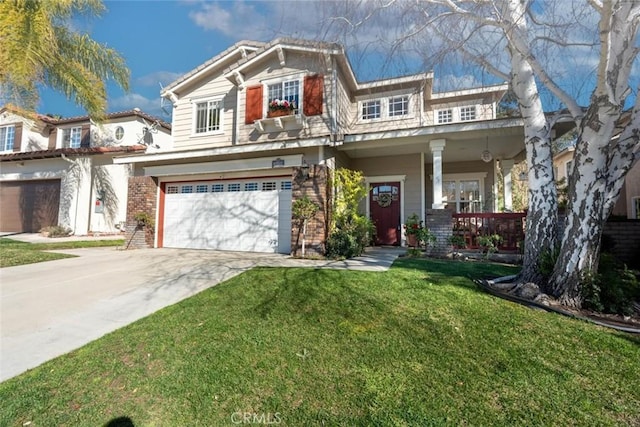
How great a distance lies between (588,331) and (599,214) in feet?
5.24

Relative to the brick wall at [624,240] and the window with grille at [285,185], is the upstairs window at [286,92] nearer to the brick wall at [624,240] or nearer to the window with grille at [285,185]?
the window with grille at [285,185]

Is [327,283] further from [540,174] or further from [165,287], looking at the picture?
[540,174]

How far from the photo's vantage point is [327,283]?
15.2 ft

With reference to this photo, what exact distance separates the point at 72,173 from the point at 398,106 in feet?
49.1

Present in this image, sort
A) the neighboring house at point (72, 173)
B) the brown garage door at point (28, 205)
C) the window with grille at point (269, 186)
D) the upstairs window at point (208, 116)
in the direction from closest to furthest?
the window with grille at point (269, 186) < the upstairs window at point (208, 116) < the neighboring house at point (72, 173) < the brown garage door at point (28, 205)

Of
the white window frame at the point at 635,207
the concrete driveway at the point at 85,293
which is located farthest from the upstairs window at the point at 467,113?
the concrete driveway at the point at 85,293

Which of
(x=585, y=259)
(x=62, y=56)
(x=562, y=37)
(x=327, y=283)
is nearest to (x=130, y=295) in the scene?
(x=327, y=283)

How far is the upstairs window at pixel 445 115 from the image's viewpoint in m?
12.0

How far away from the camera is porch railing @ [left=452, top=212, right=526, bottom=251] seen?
24.5 feet

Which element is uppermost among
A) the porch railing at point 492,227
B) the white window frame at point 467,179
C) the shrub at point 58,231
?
the white window frame at point 467,179

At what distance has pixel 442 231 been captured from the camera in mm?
7570

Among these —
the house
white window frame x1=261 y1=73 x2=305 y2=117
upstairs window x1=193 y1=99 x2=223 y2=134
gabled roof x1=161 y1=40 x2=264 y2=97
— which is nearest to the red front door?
the house

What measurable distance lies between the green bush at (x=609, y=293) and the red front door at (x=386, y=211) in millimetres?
6430

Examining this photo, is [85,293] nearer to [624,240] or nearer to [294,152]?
[294,152]
